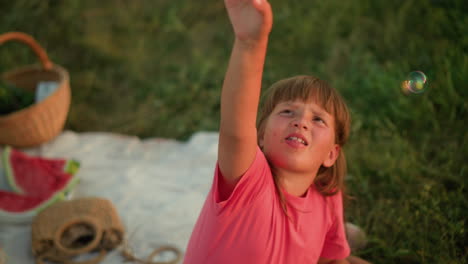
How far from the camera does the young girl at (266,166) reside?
0.94 meters

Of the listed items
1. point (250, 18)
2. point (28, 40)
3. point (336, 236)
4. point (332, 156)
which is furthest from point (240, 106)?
point (28, 40)

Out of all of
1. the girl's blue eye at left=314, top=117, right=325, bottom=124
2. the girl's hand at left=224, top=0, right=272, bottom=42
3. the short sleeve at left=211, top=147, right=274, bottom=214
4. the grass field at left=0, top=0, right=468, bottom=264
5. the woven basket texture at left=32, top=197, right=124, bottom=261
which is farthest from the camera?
the grass field at left=0, top=0, right=468, bottom=264

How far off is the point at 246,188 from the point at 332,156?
0.49 meters

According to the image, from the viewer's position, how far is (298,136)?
1.26 m

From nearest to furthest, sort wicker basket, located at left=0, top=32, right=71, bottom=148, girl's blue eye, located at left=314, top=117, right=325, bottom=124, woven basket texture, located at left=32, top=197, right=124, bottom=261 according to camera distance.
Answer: girl's blue eye, located at left=314, top=117, right=325, bottom=124 → woven basket texture, located at left=32, top=197, right=124, bottom=261 → wicker basket, located at left=0, top=32, right=71, bottom=148

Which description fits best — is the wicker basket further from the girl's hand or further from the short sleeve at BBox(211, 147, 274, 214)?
the girl's hand

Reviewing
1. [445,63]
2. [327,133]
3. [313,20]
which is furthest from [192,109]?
[327,133]

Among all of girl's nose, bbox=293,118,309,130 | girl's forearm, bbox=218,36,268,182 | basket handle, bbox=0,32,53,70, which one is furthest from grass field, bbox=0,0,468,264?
girl's forearm, bbox=218,36,268,182

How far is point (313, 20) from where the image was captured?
377 centimetres

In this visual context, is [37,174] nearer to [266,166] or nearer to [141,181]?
[141,181]

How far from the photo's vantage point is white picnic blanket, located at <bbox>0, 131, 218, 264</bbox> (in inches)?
80.7

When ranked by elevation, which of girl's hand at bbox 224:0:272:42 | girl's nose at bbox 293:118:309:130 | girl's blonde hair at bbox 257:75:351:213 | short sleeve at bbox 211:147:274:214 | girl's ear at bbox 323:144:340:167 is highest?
girl's hand at bbox 224:0:272:42

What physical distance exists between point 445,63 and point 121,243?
223 centimetres

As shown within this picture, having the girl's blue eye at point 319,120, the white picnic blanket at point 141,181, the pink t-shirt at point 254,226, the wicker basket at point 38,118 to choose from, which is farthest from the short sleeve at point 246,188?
the wicker basket at point 38,118
